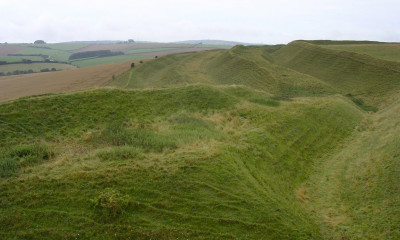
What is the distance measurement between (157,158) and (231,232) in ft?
17.1

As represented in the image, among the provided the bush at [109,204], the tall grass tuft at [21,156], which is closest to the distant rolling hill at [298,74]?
the tall grass tuft at [21,156]

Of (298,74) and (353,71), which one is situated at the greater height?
(353,71)

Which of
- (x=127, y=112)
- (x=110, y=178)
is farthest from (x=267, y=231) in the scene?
(x=127, y=112)

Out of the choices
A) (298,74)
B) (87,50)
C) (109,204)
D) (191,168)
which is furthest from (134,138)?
(87,50)

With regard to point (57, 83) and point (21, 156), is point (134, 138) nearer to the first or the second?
point (21, 156)

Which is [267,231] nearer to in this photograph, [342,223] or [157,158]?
[342,223]

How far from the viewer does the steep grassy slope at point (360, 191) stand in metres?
10.9

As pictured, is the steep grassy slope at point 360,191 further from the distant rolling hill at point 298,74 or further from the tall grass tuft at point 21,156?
the distant rolling hill at point 298,74

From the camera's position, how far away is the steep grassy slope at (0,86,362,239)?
365 inches

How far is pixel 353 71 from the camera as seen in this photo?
48.5 metres

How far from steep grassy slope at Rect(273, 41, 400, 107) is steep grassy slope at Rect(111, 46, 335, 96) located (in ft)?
15.6

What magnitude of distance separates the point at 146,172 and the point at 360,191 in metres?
11.8

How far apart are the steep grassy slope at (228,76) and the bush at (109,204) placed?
3153cm

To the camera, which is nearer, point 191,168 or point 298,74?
point 191,168
